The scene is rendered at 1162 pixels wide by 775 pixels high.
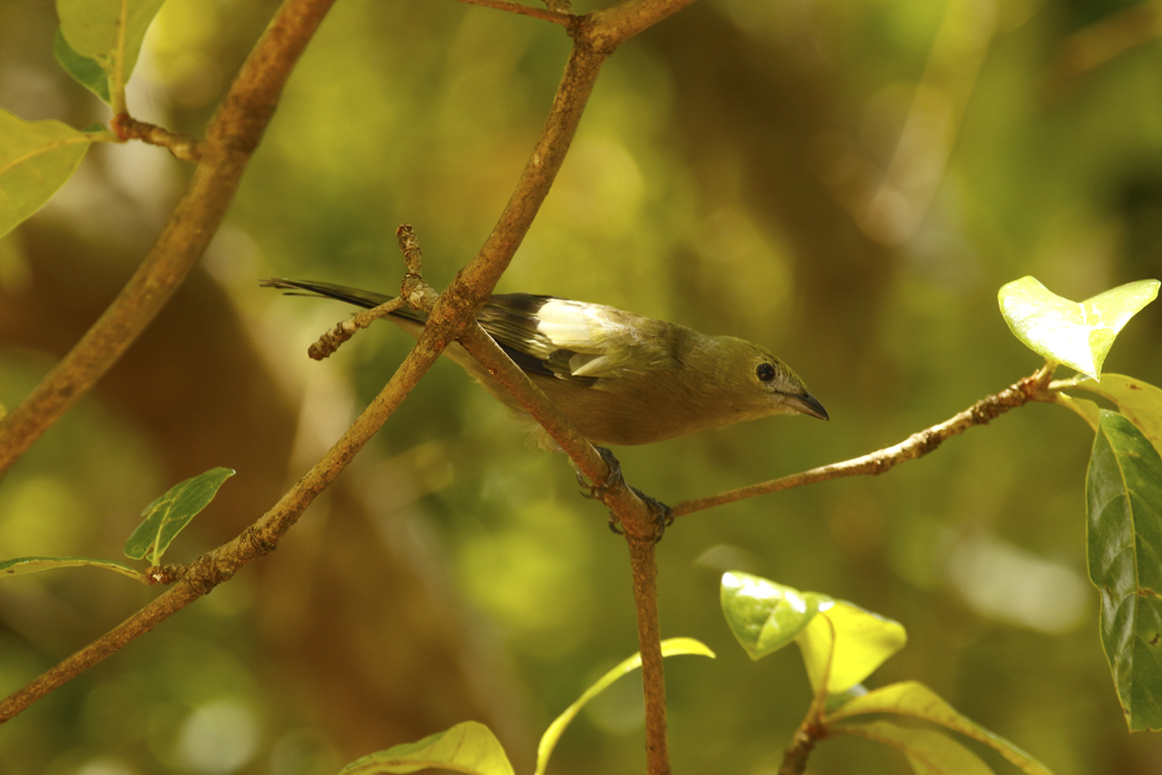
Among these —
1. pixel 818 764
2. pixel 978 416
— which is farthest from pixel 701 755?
pixel 978 416

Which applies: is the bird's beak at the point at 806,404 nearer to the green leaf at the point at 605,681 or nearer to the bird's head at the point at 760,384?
the bird's head at the point at 760,384

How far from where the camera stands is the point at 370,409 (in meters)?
1.35

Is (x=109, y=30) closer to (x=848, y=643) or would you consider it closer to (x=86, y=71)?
(x=86, y=71)

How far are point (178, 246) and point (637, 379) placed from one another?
1708 mm

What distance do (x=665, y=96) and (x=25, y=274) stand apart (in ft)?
12.2

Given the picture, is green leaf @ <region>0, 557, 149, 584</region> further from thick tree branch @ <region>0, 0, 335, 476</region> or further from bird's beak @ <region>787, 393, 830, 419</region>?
bird's beak @ <region>787, 393, 830, 419</region>

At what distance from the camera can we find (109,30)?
164 cm

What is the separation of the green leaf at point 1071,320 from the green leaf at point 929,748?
999 mm

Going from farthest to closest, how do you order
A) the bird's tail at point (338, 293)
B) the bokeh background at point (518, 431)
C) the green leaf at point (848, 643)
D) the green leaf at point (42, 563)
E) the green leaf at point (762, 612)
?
the bokeh background at point (518, 431), the bird's tail at point (338, 293), the green leaf at point (848, 643), the green leaf at point (762, 612), the green leaf at point (42, 563)

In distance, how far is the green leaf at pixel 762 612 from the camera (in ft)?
5.08

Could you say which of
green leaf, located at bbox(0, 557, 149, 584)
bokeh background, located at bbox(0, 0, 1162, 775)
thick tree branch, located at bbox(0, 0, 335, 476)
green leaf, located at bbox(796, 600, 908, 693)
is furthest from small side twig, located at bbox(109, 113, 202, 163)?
bokeh background, located at bbox(0, 0, 1162, 775)

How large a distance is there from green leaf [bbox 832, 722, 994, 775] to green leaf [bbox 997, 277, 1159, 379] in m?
1.00

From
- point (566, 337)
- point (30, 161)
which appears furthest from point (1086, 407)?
point (30, 161)

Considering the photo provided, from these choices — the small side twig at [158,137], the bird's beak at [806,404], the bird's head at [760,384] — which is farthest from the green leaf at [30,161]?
the bird's beak at [806,404]
